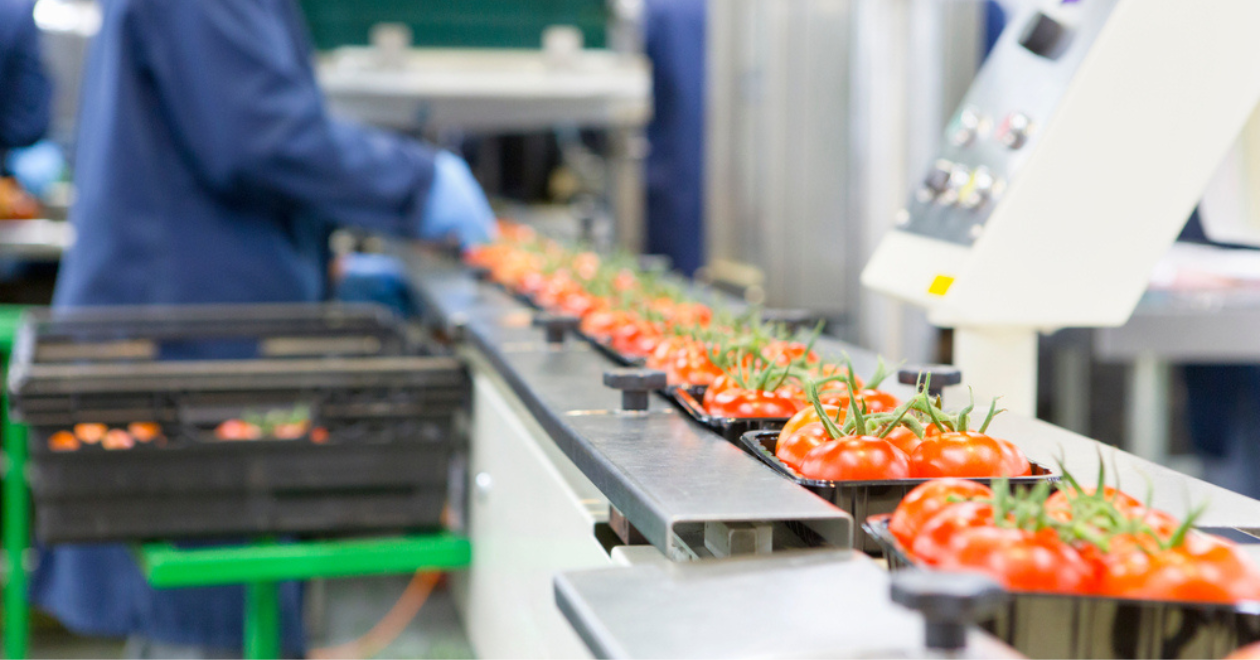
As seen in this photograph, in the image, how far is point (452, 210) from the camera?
340cm

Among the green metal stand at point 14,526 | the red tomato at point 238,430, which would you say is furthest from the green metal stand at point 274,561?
the green metal stand at point 14,526

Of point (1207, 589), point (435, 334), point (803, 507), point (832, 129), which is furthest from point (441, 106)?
point (1207, 589)

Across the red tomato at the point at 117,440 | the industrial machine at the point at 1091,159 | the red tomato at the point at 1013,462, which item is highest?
the industrial machine at the point at 1091,159

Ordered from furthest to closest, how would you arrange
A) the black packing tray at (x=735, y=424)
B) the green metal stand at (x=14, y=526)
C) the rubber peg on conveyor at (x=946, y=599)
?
the green metal stand at (x=14, y=526) → the black packing tray at (x=735, y=424) → the rubber peg on conveyor at (x=946, y=599)

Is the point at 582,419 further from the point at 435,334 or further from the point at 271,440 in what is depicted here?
the point at 435,334

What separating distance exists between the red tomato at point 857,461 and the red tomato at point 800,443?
3 cm

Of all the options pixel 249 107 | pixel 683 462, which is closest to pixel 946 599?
pixel 683 462

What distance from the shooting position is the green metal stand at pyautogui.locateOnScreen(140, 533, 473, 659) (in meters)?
2.03

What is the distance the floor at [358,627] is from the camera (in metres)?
3.71

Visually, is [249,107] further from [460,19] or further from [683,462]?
[683,462]

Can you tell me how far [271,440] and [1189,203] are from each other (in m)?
1.39

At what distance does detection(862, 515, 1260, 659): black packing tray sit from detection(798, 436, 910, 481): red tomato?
0.25 meters

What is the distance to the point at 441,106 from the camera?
12.7 feet

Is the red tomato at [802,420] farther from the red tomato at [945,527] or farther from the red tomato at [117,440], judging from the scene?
the red tomato at [117,440]
